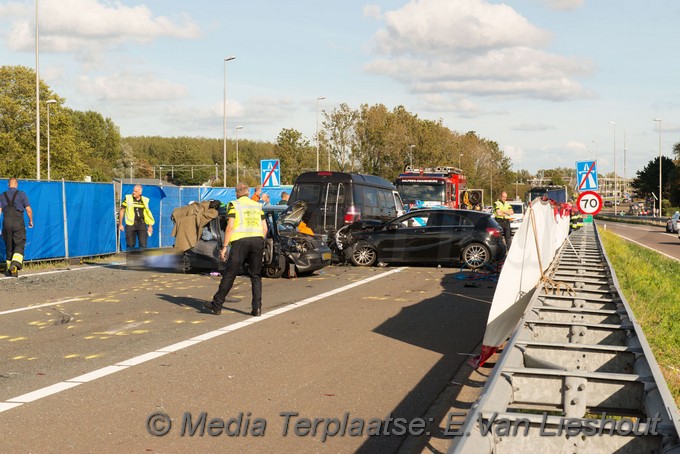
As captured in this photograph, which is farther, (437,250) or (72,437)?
→ (437,250)

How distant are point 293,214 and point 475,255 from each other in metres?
4.52

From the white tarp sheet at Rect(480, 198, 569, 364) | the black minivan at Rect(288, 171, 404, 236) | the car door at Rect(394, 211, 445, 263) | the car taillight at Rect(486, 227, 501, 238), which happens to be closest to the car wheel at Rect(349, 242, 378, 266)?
the car door at Rect(394, 211, 445, 263)

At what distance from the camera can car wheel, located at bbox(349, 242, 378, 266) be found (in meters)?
21.5

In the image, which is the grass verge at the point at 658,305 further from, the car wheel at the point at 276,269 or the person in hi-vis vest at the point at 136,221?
the person in hi-vis vest at the point at 136,221

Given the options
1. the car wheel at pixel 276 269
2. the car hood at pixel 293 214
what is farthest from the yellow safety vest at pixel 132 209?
the car wheel at pixel 276 269

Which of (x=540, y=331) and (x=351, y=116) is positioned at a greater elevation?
(x=351, y=116)

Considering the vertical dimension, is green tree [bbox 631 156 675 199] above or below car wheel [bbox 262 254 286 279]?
above

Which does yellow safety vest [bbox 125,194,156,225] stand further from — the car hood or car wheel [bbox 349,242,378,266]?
car wheel [bbox 349,242,378,266]

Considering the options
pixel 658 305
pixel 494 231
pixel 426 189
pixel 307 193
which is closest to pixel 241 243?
pixel 658 305

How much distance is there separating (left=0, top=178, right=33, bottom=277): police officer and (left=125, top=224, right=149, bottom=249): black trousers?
8.09 ft

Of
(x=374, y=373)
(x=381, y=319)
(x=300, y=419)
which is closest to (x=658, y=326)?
(x=381, y=319)

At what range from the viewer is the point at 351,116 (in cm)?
7056

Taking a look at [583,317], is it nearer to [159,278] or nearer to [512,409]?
[512,409]

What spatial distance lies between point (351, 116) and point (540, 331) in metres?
64.4
